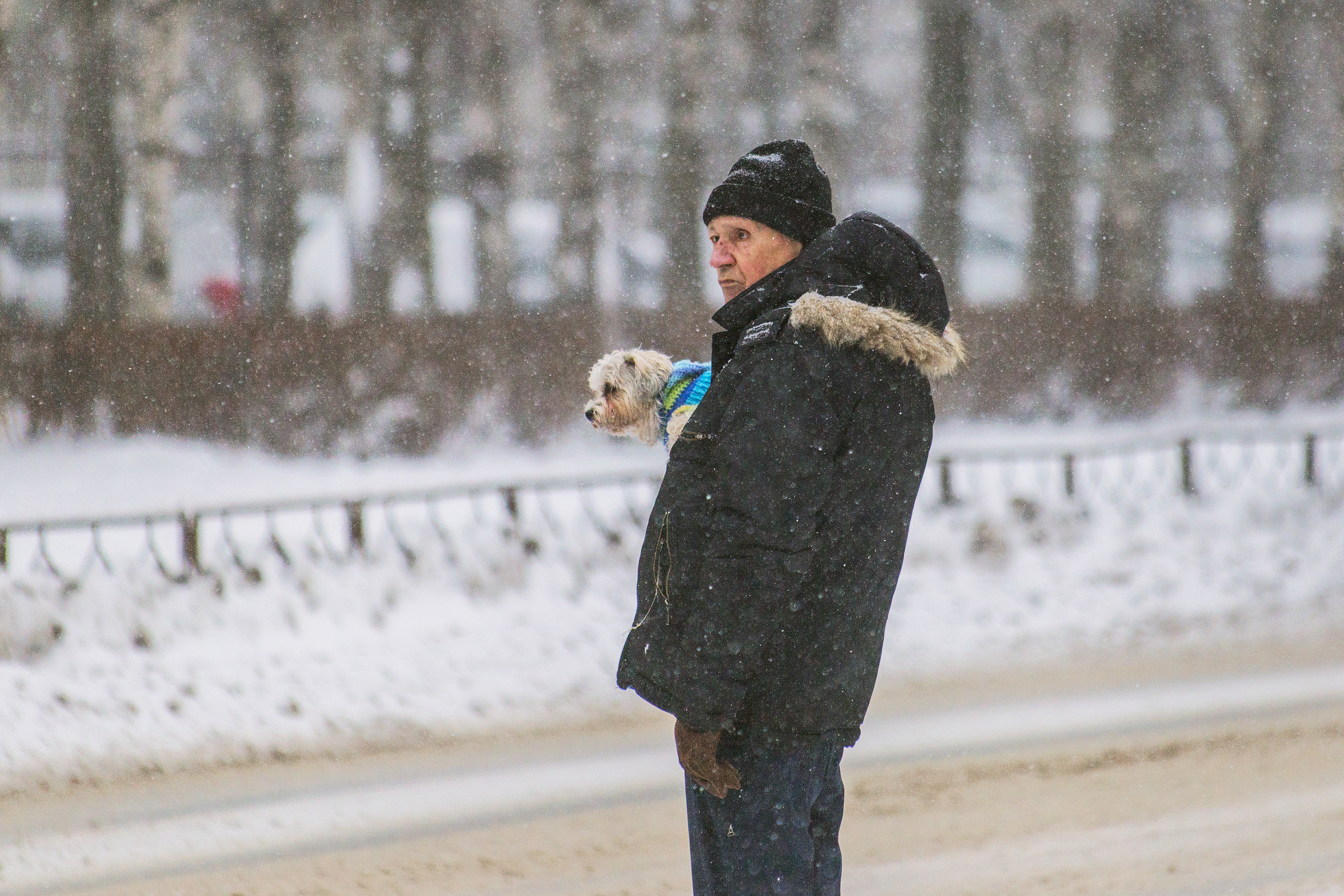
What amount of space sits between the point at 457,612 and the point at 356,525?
1063mm

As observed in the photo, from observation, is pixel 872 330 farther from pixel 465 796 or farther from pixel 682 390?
pixel 465 796

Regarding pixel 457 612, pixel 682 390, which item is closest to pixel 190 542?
pixel 457 612

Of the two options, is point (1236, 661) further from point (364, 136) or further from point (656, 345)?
point (364, 136)

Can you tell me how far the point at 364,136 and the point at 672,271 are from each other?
15.1ft

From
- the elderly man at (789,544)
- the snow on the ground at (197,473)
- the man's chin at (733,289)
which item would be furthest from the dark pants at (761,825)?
the snow on the ground at (197,473)

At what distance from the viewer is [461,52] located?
54.9 feet

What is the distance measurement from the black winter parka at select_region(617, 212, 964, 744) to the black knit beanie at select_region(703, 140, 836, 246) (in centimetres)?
9

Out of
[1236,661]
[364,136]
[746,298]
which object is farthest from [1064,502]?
[364,136]

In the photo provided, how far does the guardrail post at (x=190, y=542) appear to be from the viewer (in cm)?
794

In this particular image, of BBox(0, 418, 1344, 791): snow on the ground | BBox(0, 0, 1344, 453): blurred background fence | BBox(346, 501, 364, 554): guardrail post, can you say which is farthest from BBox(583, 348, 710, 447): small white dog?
BBox(0, 0, 1344, 453): blurred background fence

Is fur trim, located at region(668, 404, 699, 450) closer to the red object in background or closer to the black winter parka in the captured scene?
the black winter parka

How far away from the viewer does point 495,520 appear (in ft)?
30.6

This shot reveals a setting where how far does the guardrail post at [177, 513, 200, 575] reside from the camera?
7.94 meters

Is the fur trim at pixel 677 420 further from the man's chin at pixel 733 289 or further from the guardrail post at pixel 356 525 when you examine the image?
the guardrail post at pixel 356 525
